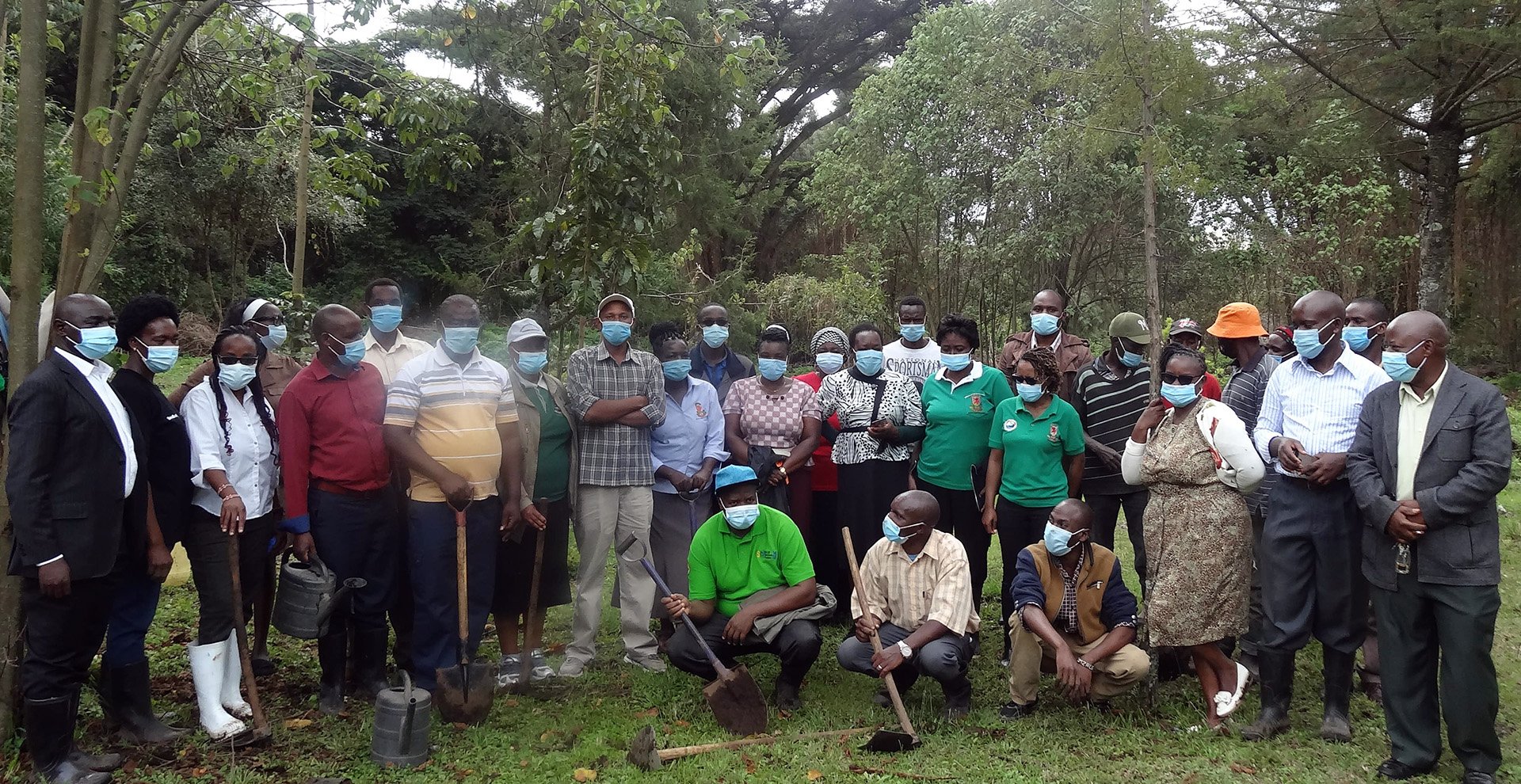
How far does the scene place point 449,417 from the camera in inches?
209

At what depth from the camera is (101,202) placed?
4.94m

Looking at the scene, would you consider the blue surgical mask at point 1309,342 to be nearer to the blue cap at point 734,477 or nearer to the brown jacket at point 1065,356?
the brown jacket at point 1065,356

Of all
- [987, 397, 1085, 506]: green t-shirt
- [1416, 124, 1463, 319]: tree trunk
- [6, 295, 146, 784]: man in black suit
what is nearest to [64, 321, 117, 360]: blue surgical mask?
[6, 295, 146, 784]: man in black suit

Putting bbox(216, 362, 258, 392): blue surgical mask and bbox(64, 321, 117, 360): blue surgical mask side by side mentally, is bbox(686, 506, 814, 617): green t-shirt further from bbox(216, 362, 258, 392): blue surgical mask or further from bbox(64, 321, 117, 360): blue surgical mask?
bbox(64, 321, 117, 360): blue surgical mask

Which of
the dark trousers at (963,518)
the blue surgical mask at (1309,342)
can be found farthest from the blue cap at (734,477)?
the blue surgical mask at (1309,342)

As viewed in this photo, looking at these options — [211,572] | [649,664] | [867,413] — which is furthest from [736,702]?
[211,572]

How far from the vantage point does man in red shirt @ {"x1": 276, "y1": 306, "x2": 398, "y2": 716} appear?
5188 millimetres

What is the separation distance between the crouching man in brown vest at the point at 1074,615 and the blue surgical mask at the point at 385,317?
151 inches

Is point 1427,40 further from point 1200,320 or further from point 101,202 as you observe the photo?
point 101,202

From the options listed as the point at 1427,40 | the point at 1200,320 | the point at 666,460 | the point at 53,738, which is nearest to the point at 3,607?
the point at 53,738

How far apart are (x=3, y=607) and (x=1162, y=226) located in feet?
52.3

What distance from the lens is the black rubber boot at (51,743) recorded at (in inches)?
167

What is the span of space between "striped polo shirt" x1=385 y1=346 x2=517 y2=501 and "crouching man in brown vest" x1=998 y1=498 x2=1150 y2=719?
9.57ft

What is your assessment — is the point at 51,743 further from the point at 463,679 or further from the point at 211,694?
the point at 463,679
